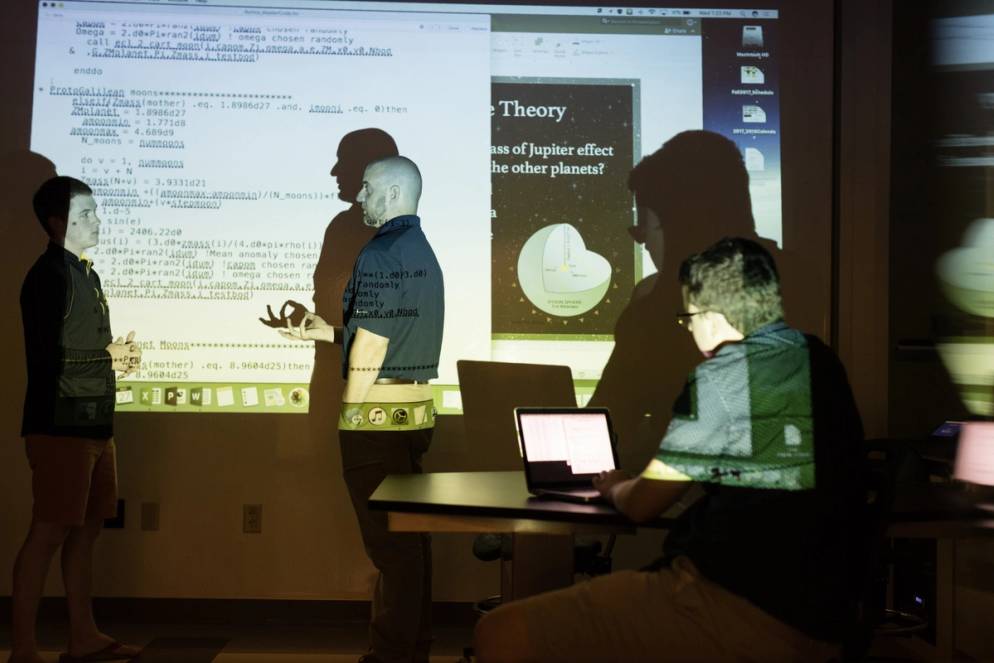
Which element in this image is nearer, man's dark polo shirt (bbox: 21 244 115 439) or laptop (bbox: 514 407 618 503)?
laptop (bbox: 514 407 618 503)

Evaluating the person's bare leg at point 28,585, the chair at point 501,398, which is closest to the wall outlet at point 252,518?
the person's bare leg at point 28,585

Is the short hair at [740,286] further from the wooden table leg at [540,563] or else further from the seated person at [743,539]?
the wooden table leg at [540,563]

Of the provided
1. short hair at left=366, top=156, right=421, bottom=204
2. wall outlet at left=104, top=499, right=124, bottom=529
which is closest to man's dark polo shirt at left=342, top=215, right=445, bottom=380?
short hair at left=366, top=156, right=421, bottom=204

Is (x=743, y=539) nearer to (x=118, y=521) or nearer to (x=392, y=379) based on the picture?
(x=392, y=379)

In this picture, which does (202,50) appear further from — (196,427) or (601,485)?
(601,485)

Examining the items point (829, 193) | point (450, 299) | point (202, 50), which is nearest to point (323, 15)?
point (202, 50)

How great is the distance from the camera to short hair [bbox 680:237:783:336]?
6.61 feet

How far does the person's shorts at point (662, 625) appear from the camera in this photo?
5.95 feet

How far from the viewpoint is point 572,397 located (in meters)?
3.32

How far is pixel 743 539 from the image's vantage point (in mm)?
1815

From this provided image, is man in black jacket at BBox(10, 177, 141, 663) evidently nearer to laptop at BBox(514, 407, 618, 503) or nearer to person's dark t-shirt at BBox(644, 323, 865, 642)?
laptop at BBox(514, 407, 618, 503)

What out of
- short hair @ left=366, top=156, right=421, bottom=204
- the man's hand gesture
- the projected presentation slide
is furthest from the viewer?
the projected presentation slide

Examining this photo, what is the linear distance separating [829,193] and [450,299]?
166 centimetres

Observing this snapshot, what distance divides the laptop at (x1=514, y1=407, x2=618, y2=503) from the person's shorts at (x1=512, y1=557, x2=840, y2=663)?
0.49m
